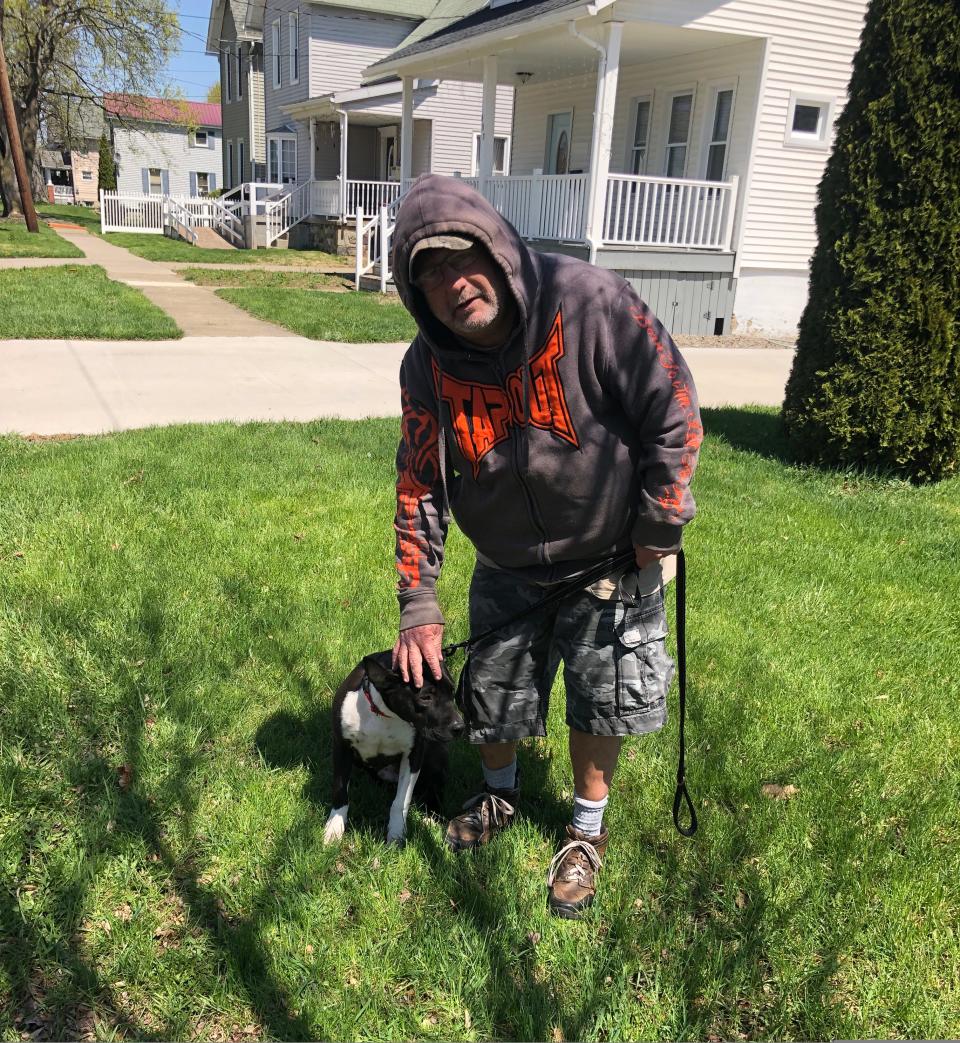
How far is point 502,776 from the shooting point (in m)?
2.70

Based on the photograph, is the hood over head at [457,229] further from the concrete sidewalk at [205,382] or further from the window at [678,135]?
the window at [678,135]

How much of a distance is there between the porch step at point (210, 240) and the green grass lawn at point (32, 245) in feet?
12.9

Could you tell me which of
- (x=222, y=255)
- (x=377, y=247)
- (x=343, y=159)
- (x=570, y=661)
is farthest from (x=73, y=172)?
(x=570, y=661)

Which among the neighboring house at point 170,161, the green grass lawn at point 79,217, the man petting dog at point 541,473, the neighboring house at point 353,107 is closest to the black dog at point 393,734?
the man petting dog at point 541,473

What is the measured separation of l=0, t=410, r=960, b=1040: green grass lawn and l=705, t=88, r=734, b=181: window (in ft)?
36.8

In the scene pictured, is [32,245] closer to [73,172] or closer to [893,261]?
[893,261]

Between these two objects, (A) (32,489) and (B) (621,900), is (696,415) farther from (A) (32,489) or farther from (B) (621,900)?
(A) (32,489)

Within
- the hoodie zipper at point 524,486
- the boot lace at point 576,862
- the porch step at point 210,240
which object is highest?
the hoodie zipper at point 524,486

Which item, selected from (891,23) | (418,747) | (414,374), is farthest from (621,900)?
(891,23)

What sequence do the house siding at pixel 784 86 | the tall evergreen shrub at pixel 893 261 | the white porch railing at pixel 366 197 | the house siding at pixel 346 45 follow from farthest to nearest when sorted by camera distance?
the house siding at pixel 346 45 < the white porch railing at pixel 366 197 < the house siding at pixel 784 86 < the tall evergreen shrub at pixel 893 261

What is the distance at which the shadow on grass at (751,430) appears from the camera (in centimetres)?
688

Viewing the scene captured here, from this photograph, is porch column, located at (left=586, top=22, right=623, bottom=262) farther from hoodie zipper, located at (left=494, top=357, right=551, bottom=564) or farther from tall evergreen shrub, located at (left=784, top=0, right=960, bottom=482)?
hoodie zipper, located at (left=494, top=357, right=551, bottom=564)

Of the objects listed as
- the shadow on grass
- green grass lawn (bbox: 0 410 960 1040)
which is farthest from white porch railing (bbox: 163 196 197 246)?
green grass lawn (bbox: 0 410 960 1040)

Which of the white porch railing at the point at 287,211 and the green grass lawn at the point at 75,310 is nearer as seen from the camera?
the green grass lawn at the point at 75,310
